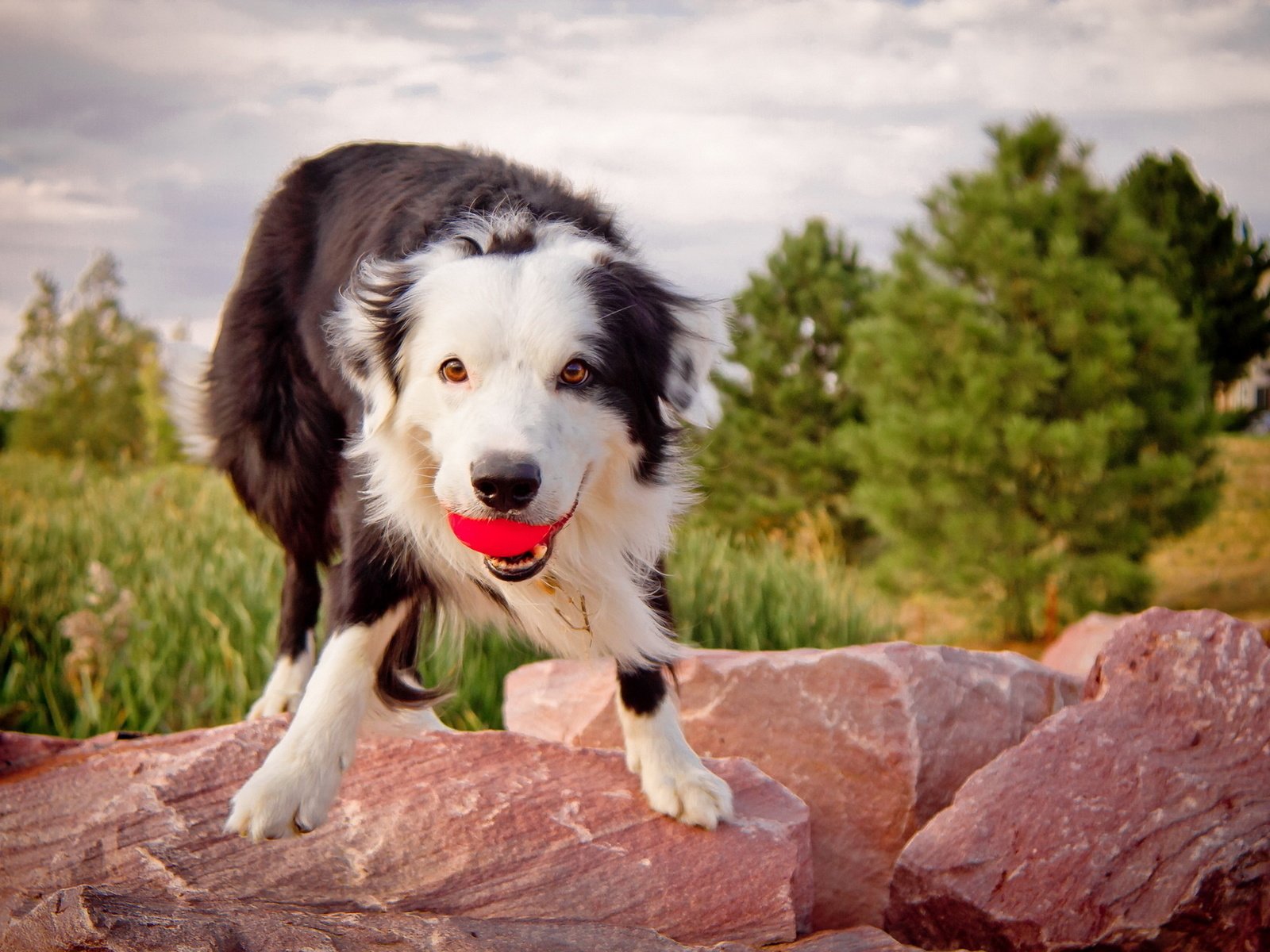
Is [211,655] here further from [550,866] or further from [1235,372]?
[1235,372]

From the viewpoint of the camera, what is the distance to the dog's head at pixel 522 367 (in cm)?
211

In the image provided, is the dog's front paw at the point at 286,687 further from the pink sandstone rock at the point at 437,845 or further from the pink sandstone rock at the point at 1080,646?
the pink sandstone rock at the point at 1080,646

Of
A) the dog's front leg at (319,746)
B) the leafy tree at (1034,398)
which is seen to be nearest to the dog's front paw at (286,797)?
the dog's front leg at (319,746)

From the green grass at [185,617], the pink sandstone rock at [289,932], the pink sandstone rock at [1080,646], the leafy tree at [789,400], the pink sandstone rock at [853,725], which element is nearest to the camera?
the pink sandstone rock at [289,932]

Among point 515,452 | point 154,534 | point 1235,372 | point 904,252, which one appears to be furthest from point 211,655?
point 1235,372

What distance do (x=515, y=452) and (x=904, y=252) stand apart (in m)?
6.74

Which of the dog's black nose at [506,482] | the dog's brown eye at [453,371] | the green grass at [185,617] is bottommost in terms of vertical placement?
the green grass at [185,617]

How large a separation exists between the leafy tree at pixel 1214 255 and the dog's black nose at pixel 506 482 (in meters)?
11.7

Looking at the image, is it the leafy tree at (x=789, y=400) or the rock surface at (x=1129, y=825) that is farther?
the leafy tree at (x=789, y=400)

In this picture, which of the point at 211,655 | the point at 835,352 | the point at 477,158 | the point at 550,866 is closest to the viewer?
the point at 550,866

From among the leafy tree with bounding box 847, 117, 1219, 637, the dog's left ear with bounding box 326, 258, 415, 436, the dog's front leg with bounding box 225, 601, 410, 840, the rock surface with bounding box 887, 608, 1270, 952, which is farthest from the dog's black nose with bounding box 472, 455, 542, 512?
the leafy tree with bounding box 847, 117, 1219, 637

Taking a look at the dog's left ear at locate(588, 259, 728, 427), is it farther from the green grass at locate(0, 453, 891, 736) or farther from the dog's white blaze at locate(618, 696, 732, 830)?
the green grass at locate(0, 453, 891, 736)

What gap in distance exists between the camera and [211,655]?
4520 mm

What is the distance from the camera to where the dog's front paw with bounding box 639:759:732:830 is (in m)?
2.58
